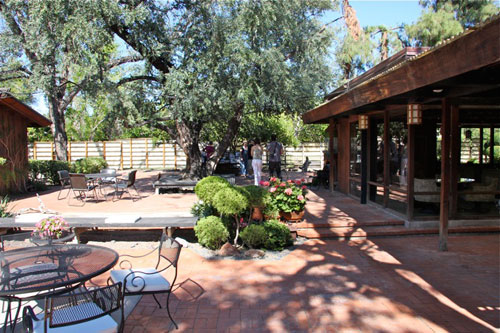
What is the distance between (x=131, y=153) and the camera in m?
22.3

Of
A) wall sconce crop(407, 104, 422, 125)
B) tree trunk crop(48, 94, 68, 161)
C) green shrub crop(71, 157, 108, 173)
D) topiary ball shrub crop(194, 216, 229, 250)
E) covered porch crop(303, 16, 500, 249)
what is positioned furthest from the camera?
tree trunk crop(48, 94, 68, 161)

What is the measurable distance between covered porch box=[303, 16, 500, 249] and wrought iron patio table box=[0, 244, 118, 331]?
3.68 m

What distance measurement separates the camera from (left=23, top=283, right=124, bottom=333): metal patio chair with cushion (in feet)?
8.30

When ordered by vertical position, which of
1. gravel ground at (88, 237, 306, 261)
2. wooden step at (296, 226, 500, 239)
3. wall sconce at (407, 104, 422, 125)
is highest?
wall sconce at (407, 104, 422, 125)

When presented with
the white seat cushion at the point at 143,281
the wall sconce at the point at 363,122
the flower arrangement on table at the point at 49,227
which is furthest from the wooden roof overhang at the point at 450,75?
the flower arrangement on table at the point at 49,227

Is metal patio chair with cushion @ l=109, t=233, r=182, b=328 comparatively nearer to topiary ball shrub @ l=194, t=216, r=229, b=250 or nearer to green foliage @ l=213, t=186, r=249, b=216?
green foliage @ l=213, t=186, r=249, b=216

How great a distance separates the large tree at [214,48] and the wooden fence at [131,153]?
1050cm

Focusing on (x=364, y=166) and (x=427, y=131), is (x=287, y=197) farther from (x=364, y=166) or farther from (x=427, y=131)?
(x=427, y=131)

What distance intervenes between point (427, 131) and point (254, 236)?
17.1 feet

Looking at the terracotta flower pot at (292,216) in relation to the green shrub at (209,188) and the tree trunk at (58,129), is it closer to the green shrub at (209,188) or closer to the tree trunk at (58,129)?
the green shrub at (209,188)

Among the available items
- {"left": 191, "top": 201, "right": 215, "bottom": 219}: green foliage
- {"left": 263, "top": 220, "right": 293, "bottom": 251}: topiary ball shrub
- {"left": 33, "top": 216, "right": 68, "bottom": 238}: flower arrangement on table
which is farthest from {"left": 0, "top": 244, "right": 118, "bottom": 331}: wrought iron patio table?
{"left": 263, "top": 220, "right": 293, "bottom": 251}: topiary ball shrub

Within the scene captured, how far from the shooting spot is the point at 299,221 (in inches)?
264

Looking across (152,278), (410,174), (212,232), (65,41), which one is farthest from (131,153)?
(152,278)

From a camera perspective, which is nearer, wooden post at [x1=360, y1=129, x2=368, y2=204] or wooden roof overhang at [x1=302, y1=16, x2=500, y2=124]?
wooden roof overhang at [x1=302, y1=16, x2=500, y2=124]
